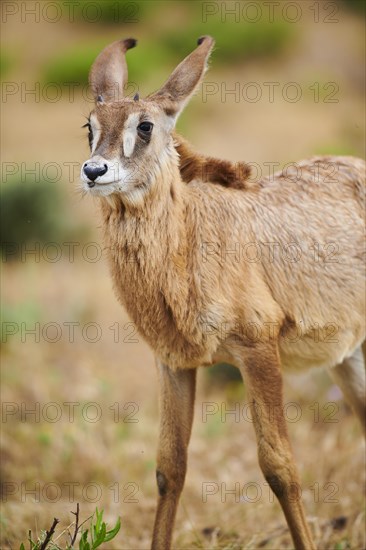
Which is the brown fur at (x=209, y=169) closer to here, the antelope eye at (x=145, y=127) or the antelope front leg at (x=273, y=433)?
the antelope eye at (x=145, y=127)

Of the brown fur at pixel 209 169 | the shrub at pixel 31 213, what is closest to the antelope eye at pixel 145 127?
the brown fur at pixel 209 169

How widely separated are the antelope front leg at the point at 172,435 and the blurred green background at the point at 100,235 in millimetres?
488

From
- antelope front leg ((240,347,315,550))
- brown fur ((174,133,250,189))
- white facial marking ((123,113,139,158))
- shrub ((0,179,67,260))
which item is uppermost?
shrub ((0,179,67,260))

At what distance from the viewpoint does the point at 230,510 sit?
7125 millimetres

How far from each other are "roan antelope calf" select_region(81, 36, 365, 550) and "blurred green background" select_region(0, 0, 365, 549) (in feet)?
1.64

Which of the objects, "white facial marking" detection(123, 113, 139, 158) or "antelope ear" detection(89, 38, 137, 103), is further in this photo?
"antelope ear" detection(89, 38, 137, 103)

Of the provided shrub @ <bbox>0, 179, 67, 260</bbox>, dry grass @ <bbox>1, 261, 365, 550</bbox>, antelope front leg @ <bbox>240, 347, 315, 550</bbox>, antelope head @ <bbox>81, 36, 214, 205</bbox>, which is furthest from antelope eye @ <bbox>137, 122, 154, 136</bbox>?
shrub @ <bbox>0, 179, 67, 260</bbox>

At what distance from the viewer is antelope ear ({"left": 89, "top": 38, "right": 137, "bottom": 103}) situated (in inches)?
221

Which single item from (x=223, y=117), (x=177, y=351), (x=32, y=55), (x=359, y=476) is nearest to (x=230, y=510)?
(x=359, y=476)

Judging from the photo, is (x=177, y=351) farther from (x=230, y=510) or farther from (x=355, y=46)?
(x=355, y=46)

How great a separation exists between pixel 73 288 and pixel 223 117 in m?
8.96

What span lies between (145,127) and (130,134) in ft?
0.40

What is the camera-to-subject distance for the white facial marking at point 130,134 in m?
5.11

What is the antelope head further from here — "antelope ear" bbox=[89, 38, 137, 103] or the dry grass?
the dry grass
